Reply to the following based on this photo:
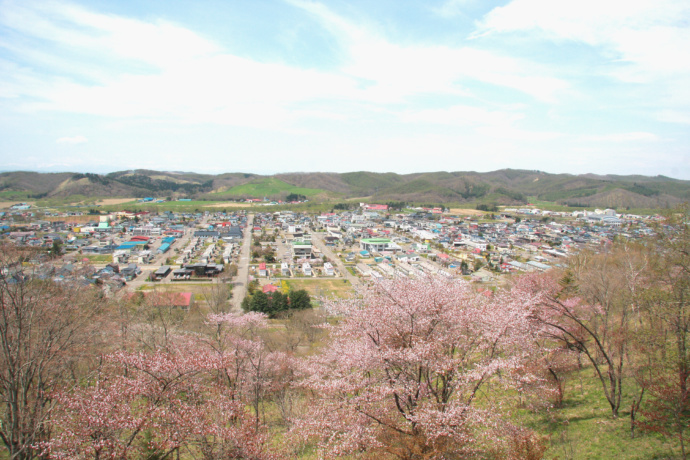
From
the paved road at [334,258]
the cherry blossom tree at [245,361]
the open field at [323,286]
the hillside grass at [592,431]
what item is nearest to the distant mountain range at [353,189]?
the paved road at [334,258]

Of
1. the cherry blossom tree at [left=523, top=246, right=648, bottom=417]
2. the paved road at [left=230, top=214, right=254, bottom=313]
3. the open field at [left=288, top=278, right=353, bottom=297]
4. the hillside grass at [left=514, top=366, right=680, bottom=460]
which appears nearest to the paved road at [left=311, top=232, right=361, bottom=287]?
the open field at [left=288, top=278, right=353, bottom=297]

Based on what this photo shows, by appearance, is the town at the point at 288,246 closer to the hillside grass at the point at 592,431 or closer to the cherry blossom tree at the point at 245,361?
the cherry blossom tree at the point at 245,361

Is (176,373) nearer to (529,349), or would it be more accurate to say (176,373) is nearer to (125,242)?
(529,349)

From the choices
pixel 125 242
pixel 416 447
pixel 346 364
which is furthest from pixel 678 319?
pixel 125 242

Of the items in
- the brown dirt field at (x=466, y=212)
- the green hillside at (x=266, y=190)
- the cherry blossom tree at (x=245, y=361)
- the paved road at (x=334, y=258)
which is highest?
the green hillside at (x=266, y=190)

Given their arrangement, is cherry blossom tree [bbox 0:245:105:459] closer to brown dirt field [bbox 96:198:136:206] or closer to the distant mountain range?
brown dirt field [bbox 96:198:136:206]

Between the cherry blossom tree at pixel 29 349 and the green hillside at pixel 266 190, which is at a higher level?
the green hillside at pixel 266 190
